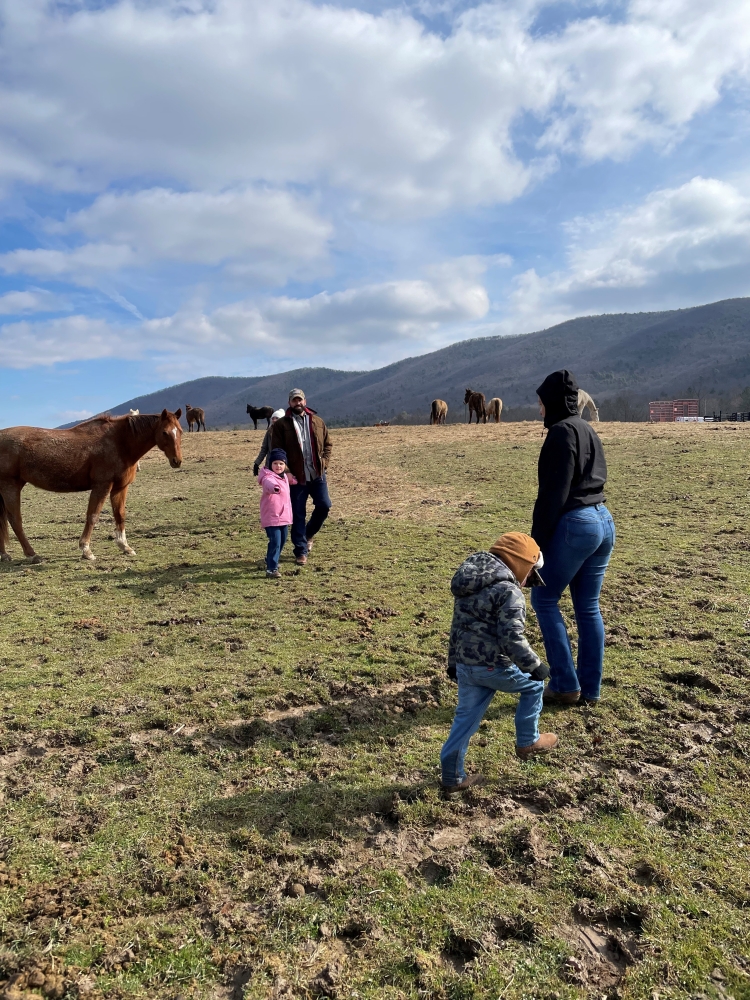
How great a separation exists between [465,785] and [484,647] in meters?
0.80

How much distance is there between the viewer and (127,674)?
4766mm

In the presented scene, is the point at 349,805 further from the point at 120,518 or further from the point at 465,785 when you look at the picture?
the point at 120,518

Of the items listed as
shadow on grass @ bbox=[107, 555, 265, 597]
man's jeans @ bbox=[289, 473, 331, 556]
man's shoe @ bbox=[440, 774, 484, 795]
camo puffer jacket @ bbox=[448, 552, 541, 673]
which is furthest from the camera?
man's jeans @ bbox=[289, 473, 331, 556]

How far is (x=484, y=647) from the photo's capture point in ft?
10.2

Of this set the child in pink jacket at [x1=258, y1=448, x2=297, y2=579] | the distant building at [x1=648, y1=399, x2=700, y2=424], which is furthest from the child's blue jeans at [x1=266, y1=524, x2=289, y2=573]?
the distant building at [x1=648, y1=399, x2=700, y2=424]

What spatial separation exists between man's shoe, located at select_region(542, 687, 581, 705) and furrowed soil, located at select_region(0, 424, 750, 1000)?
126 millimetres

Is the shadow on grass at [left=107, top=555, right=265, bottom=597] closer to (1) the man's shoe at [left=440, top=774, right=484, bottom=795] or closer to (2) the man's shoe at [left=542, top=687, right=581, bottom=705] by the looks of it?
(2) the man's shoe at [left=542, top=687, right=581, bottom=705]

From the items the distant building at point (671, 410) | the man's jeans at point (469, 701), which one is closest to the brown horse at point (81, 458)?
the man's jeans at point (469, 701)

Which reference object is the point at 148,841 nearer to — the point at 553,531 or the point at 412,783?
the point at 412,783

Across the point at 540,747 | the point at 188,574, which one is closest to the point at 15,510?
the point at 188,574

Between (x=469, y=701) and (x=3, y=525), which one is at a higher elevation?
(x=3, y=525)

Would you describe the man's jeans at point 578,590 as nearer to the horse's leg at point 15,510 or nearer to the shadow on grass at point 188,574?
the shadow on grass at point 188,574

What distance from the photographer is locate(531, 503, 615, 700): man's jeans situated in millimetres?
3836

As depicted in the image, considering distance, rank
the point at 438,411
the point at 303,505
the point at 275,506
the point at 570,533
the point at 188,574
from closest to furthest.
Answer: the point at 570,533 < the point at 275,506 < the point at 188,574 < the point at 303,505 < the point at 438,411
